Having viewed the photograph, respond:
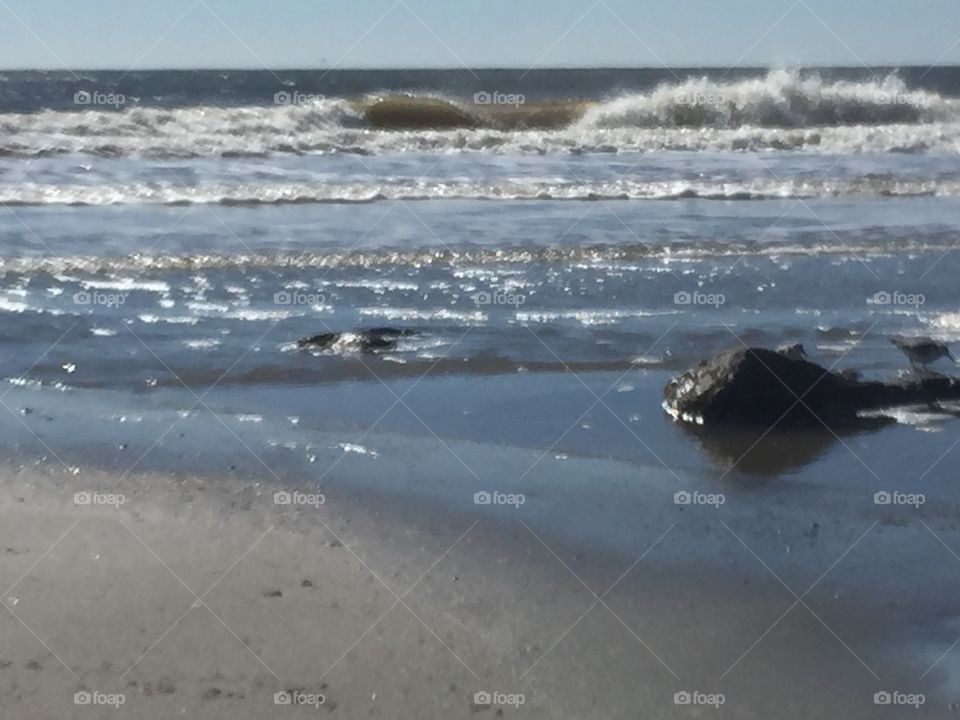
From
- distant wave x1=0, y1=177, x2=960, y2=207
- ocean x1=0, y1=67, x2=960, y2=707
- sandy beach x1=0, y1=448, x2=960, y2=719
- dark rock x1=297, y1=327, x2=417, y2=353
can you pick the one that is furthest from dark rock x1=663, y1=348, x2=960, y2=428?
distant wave x1=0, y1=177, x2=960, y2=207

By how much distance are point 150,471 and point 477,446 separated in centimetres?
144

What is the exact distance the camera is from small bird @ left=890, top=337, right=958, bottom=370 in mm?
7168

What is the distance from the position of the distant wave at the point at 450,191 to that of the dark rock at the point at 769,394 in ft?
30.2

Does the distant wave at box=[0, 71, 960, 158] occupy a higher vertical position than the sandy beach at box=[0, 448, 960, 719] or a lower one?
lower

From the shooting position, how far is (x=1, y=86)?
42469 mm

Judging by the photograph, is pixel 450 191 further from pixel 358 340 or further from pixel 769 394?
pixel 769 394

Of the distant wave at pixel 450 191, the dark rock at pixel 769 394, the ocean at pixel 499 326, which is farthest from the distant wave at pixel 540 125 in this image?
the dark rock at pixel 769 394

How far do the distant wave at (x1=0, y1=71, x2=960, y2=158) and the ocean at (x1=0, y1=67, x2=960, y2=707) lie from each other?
154cm

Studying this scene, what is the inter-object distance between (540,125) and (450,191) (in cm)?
1542

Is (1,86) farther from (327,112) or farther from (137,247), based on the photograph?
(137,247)

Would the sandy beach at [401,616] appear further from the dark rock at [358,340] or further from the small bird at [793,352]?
the dark rock at [358,340]

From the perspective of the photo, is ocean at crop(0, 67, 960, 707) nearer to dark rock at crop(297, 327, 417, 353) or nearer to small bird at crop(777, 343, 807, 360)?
dark rock at crop(297, 327, 417, 353)

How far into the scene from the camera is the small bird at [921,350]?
23.5 ft

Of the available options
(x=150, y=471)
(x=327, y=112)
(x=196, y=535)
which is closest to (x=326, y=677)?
(x=196, y=535)
